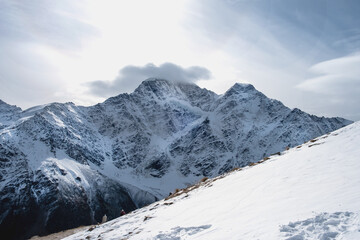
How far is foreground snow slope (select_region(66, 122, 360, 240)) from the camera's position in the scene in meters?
8.63

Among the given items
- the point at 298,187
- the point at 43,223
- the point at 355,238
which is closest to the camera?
the point at 355,238

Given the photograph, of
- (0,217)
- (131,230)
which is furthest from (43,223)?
(131,230)

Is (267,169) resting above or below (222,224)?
above

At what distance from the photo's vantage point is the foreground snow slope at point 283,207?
28.3 ft

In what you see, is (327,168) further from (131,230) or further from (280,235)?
(131,230)

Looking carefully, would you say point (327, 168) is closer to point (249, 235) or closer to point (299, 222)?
point (299, 222)

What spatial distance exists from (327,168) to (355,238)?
269 inches

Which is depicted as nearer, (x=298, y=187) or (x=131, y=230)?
(x=298, y=187)

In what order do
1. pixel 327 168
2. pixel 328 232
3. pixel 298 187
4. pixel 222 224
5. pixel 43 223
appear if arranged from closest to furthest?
pixel 328 232 < pixel 222 224 < pixel 298 187 < pixel 327 168 < pixel 43 223

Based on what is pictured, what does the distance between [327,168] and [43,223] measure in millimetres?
210230

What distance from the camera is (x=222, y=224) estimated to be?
35.7 ft

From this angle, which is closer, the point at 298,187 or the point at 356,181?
the point at 356,181

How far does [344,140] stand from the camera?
19.0 m

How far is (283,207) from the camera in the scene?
10523mm
